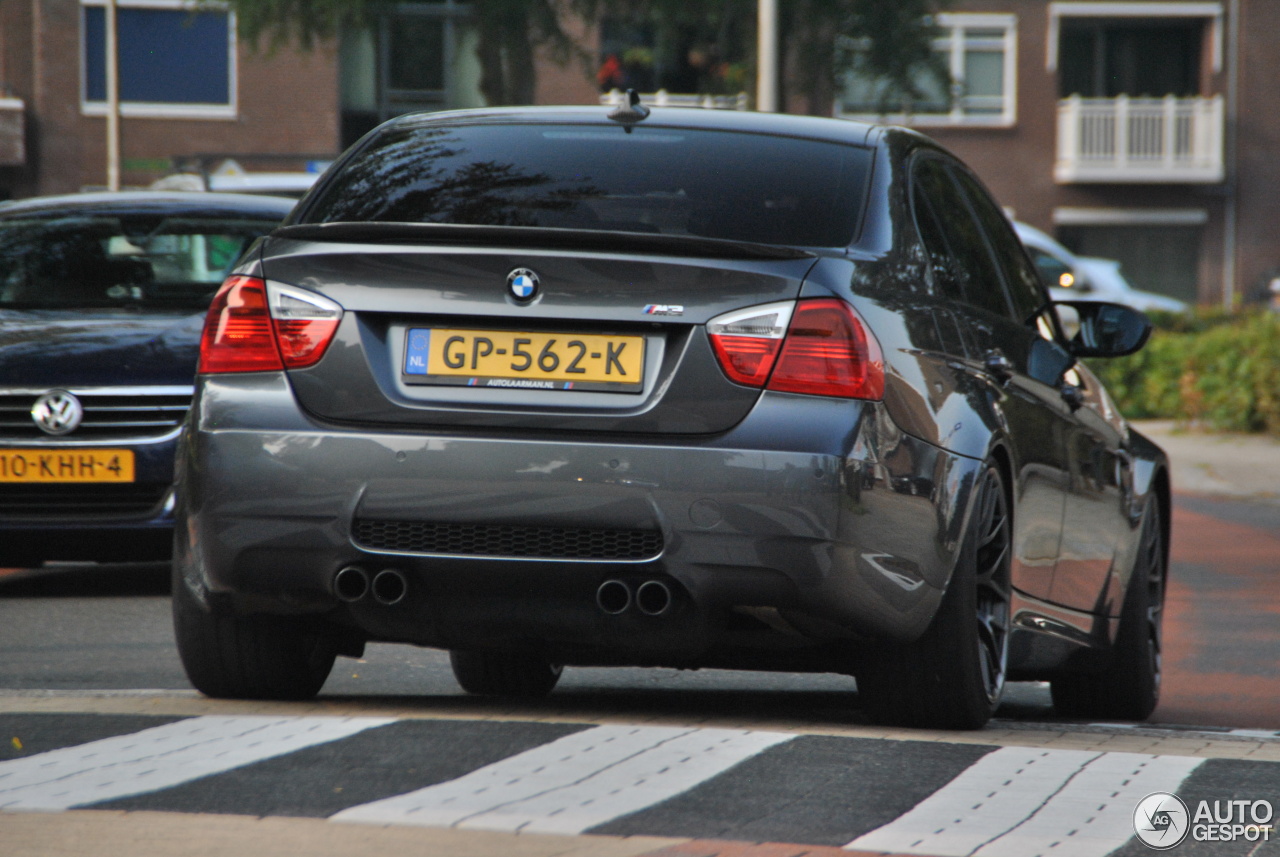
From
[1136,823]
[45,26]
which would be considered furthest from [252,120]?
[1136,823]

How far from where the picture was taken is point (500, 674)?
19.2 ft

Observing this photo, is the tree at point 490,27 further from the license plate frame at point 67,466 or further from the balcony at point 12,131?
the license plate frame at point 67,466

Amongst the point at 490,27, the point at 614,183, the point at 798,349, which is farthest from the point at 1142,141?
the point at 798,349

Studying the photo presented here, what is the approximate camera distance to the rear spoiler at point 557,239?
446 centimetres

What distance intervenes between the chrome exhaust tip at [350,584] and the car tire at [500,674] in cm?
127

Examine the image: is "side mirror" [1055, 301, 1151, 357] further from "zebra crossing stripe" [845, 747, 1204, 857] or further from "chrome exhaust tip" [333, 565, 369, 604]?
"chrome exhaust tip" [333, 565, 369, 604]

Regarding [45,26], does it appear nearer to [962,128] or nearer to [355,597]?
[962,128]

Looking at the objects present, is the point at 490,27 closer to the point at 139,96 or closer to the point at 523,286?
the point at 139,96

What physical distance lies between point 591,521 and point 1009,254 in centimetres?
213

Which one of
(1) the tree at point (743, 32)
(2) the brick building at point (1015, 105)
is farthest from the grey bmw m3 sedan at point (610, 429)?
(2) the brick building at point (1015, 105)

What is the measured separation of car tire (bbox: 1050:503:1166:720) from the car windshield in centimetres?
411

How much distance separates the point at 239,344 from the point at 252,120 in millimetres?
36624

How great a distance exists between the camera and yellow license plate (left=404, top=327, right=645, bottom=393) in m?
4.38

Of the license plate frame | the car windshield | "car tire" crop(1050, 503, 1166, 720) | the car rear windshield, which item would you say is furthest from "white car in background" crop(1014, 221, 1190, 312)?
the car rear windshield
